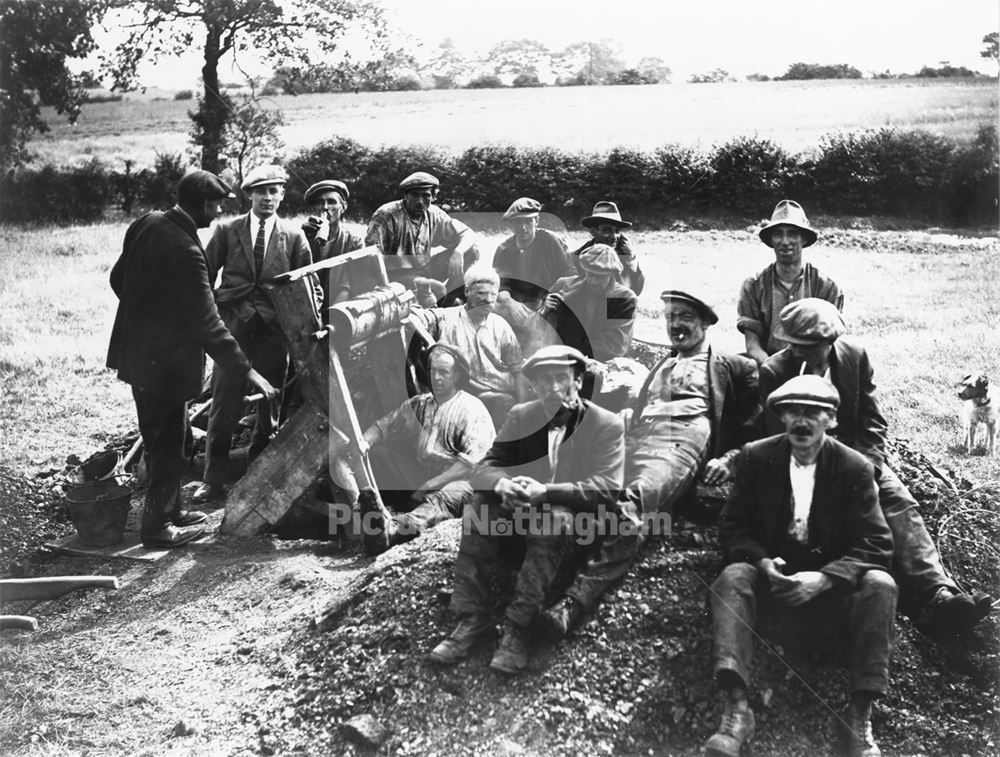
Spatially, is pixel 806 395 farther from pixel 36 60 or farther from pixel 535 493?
pixel 36 60

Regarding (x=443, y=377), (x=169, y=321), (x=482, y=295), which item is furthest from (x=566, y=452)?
(x=169, y=321)

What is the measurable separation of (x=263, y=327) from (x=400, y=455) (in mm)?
1614

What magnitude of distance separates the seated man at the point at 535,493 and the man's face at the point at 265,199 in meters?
3.53

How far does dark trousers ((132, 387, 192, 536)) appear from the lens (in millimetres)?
6324

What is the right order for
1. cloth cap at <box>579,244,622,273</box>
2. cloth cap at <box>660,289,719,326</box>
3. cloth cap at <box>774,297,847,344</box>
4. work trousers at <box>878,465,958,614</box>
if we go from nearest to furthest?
work trousers at <box>878,465,958,614</box>
cloth cap at <box>774,297,847,344</box>
cloth cap at <box>660,289,719,326</box>
cloth cap at <box>579,244,622,273</box>

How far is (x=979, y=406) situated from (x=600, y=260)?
345 cm

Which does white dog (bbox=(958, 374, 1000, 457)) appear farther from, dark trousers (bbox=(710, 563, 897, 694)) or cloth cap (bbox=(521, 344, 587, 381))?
cloth cap (bbox=(521, 344, 587, 381))

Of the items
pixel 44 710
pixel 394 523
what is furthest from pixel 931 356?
pixel 44 710

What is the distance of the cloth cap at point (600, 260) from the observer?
7430 mm

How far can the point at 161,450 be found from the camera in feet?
21.0

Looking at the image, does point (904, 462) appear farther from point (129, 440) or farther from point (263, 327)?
point (129, 440)

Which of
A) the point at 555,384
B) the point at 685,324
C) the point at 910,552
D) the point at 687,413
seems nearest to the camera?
the point at 555,384

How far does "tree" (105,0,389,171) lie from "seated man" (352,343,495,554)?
5.05m

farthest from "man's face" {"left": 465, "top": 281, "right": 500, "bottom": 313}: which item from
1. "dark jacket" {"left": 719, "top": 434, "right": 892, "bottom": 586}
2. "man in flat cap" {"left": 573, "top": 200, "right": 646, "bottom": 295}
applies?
"dark jacket" {"left": 719, "top": 434, "right": 892, "bottom": 586}
